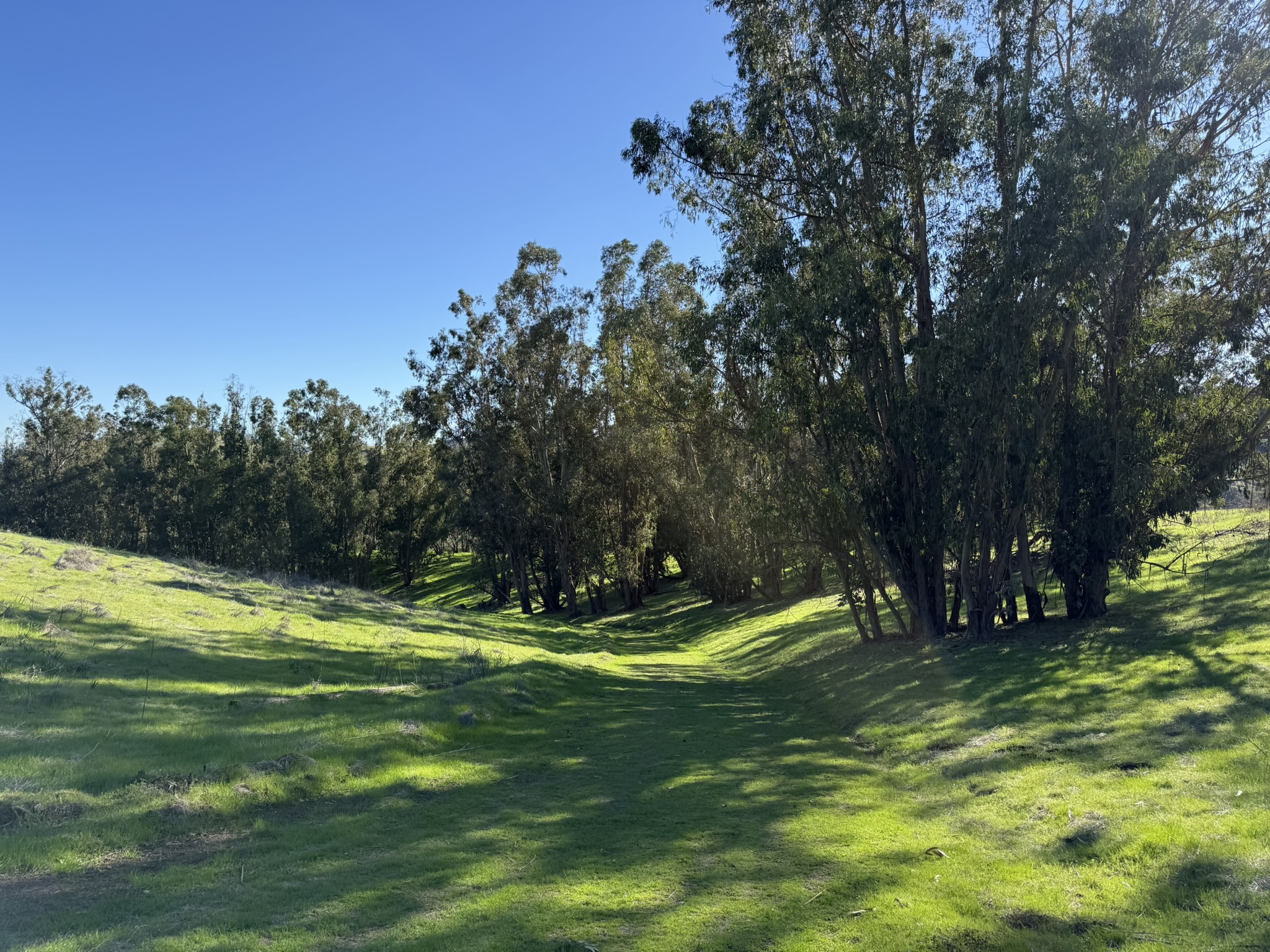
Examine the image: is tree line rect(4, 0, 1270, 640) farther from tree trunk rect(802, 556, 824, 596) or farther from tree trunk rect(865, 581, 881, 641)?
tree trunk rect(802, 556, 824, 596)

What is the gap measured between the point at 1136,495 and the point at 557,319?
34.4 meters

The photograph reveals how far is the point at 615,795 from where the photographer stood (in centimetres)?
1102

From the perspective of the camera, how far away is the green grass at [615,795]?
6.64 meters

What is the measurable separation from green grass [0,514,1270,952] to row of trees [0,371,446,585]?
156 feet

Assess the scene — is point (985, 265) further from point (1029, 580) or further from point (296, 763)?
point (296, 763)

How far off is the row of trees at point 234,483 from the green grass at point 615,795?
47420 mm

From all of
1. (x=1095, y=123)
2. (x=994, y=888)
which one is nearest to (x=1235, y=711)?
(x=994, y=888)

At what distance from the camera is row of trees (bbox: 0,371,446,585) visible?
65938 mm

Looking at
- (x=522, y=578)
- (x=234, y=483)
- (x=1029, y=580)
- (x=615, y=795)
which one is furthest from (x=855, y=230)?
(x=234, y=483)

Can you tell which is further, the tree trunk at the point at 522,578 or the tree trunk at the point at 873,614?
the tree trunk at the point at 522,578

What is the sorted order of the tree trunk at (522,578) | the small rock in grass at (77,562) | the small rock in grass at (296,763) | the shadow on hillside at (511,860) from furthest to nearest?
the tree trunk at (522,578), the small rock in grass at (77,562), the small rock in grass at (296,763), the shadow on hillside at (511,860)

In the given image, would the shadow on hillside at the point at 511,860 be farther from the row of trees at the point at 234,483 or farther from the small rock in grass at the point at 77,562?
the row of trees at the point at 234,483

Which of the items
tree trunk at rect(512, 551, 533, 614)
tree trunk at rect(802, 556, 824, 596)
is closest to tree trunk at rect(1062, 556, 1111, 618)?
tree trunk at rect(802, 556, 824, 596)

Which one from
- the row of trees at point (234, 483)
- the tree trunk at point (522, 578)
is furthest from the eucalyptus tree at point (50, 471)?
the tree trunk at point (522, 578)
